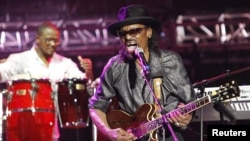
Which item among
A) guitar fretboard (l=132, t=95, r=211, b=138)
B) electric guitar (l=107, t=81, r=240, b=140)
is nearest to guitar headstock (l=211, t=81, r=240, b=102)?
electric guitar (l=107, t=81, r=240, b=140)

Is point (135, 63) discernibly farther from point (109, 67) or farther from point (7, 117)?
point (7, 117)

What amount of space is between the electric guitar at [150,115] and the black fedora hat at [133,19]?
87 cm

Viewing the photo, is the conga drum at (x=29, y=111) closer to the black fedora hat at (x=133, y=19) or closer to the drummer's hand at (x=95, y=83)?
the drummer's hand at (x=95, y=83)

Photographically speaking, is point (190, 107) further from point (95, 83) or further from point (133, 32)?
point (95, 83)

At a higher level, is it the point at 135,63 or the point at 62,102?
the point at 135,63

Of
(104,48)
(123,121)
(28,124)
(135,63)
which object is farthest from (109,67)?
(104,48)

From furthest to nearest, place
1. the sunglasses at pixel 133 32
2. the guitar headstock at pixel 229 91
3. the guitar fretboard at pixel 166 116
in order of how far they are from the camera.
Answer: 1. the sunglasses at pixel 133 32
2. the guitar fretboard at pixel 166 116
3. the guitar headstock at pixel 229 91

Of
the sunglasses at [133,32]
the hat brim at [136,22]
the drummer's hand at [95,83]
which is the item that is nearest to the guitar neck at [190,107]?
the sunglasses at [133,32]

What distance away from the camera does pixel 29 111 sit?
22.6ft

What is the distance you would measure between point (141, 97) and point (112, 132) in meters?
0.45

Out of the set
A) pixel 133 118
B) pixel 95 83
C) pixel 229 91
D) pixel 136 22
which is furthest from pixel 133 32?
pixel 95 83

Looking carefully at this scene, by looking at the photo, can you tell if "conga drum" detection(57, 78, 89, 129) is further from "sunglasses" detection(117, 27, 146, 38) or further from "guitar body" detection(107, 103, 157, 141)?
"sunglasses" detection(117, 27, 146, 38)

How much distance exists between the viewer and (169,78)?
16.9ft

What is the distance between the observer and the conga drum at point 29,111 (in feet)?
22.4
